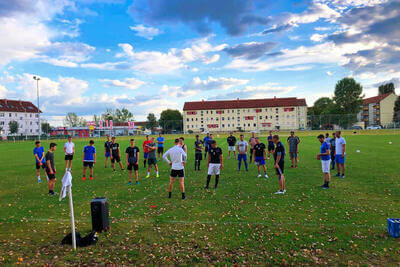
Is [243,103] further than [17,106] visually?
Yes

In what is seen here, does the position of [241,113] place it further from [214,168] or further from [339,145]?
[214,168]

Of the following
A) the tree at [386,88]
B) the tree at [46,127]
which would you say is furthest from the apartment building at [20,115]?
the tree at [386,88]

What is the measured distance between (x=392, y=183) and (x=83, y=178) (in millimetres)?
14295

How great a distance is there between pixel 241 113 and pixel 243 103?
185 inches

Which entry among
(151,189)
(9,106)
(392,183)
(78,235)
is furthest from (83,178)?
(9,106)

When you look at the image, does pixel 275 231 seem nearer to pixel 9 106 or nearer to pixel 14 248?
pixel 14 248

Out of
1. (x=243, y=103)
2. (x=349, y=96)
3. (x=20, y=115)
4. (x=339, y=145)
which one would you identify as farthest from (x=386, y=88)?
(x=20, y=115)

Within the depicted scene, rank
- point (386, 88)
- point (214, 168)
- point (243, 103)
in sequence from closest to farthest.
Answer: point (214, 168) → point (243, 103) → point (386, 88)

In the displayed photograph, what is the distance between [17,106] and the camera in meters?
99.1

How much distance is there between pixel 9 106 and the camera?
96.0 meters

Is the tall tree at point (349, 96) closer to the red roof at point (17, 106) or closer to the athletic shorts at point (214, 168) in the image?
the athletic shorts at point (214, 168)

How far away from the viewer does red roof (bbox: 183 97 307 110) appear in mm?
98000

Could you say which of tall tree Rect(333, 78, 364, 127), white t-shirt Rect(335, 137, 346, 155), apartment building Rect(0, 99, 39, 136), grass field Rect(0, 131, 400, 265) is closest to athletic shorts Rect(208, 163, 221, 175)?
grass field Rect(0, 131, 400, 265)

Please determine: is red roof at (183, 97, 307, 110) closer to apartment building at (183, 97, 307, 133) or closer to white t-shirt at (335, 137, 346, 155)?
apartment building at (183, 97, 307, 133)
